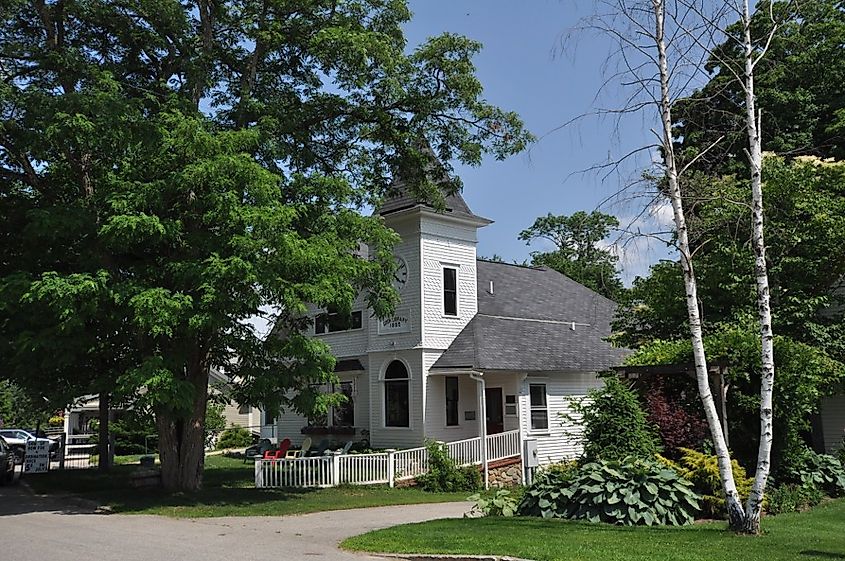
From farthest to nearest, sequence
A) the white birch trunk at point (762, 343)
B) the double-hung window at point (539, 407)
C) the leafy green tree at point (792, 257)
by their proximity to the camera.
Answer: the double-hung window at point (539, 407) < the leafy green tree at point (792, 257) < the white birch trunk at point (762, 343)

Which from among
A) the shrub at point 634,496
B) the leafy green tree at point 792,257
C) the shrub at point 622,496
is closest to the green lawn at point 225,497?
the shrub at point 622,496

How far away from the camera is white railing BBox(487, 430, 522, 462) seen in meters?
23.7

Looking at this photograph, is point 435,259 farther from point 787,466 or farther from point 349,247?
point 787,466

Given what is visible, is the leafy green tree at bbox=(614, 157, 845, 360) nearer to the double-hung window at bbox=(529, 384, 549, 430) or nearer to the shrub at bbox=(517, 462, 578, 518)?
the shrub at bbox=(517, 462, 578, 518)

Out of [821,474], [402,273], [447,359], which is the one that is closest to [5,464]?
[402,273]

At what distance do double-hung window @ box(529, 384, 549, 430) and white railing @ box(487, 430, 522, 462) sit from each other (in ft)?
4.15

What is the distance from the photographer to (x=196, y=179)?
15.4 metres

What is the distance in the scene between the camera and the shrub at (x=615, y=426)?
1445cm

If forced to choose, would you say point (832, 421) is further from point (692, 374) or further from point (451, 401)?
point (451, 401)

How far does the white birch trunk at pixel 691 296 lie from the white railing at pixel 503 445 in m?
12.7

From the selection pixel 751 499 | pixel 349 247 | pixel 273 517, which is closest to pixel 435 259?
pixel 349 247

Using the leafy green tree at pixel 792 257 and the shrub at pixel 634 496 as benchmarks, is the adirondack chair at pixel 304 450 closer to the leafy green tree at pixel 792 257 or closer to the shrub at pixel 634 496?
the leafy green tree at pixel 792 257

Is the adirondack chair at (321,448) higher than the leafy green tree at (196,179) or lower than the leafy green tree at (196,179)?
lower

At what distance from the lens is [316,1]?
1919 cm
